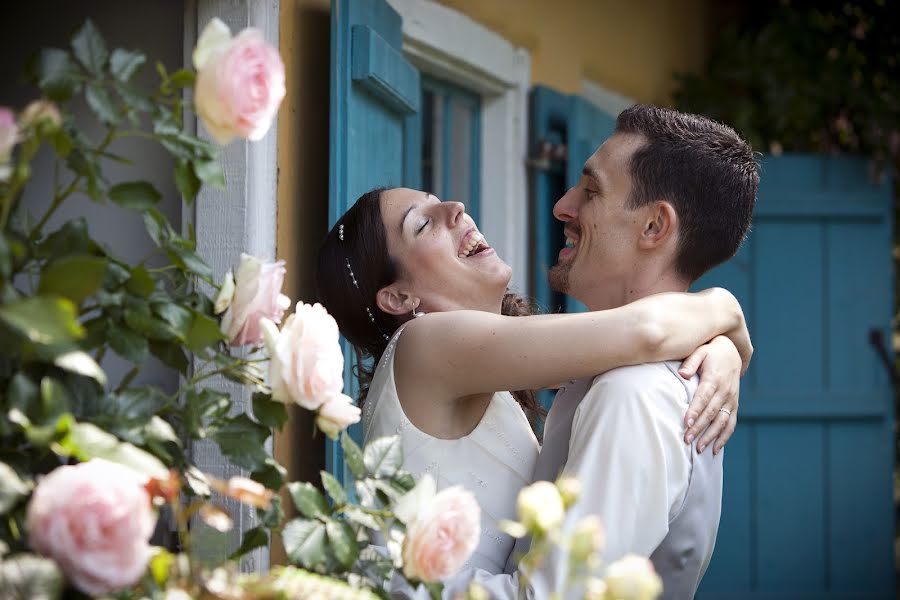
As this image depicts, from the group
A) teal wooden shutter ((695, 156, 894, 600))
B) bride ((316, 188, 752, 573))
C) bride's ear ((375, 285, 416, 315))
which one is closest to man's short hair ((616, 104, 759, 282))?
bride ((316, 188, 752, 573))

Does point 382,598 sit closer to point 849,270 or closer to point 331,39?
point 331,39

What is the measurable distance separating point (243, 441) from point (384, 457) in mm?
200

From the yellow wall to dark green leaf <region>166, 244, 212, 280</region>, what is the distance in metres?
2.11

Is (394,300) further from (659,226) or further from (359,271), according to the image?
(659,226)

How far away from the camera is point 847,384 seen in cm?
501

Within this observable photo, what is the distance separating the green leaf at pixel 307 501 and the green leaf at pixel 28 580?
1.39 feet

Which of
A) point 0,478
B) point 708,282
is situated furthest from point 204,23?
point 708,282

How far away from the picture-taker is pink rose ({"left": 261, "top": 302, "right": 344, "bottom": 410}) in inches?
58.2

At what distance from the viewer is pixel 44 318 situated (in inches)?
45.0

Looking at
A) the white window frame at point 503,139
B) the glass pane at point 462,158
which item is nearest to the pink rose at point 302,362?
the white window frame at point 503,139

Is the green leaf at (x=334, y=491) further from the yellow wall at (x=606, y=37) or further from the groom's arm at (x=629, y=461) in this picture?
the yellow wall at (x=606, y=37)

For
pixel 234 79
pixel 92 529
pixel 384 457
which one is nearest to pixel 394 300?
pixel 384 457

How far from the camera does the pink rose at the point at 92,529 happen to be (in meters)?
1.12

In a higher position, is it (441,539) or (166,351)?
(166,351)
